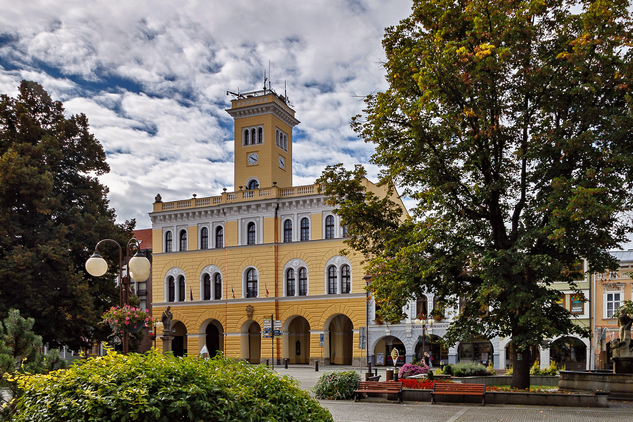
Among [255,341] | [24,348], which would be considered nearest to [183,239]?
[255,341]

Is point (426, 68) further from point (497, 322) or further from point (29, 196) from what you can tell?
point (29, 196)

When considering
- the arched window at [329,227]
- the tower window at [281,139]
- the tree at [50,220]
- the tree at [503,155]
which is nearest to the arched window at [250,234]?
the arched window at [329,227]

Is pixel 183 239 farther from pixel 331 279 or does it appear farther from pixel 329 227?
pixel 331 279

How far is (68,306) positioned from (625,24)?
24779 millimetres

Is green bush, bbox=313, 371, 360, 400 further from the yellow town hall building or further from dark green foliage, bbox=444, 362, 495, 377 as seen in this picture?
the yellow town hall building

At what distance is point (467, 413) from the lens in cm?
1556

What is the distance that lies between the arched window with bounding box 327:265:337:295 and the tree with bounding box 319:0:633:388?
2804 cm

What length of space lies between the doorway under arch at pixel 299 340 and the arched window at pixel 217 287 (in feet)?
22.3

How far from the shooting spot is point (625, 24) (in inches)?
682

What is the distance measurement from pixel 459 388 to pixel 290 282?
33347 mm

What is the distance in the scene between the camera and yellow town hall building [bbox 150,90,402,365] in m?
48.6

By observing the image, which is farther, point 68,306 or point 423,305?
point 423,305

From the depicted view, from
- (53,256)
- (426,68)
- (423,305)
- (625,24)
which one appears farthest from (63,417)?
(423,305)

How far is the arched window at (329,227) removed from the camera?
48781 millimetres
